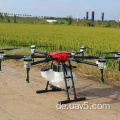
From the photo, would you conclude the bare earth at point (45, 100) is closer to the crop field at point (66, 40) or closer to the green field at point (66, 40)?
the crop field at point (66, 40)

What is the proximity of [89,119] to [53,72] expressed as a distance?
51.3 inches

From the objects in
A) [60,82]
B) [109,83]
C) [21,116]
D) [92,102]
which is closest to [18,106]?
[21,116]

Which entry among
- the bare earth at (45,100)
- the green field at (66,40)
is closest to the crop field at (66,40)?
the green field at (66,40)

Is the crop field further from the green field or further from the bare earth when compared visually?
the bare earth

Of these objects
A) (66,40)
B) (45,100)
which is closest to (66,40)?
(66,40)

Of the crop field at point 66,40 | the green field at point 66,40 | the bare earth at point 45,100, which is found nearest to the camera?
the bare earth at point 45,100

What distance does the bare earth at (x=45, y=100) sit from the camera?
13.4ft

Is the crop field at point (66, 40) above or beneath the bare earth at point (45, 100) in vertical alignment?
above

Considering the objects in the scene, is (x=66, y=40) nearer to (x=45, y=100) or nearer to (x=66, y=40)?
(x=66, y=40)

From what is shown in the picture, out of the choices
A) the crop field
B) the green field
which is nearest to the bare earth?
the crop field

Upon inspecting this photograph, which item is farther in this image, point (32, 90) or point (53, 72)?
point (32, 90)

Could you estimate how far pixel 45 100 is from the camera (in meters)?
4.93

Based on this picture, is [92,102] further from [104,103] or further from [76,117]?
[76,117]

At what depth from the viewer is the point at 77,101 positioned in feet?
15.8
